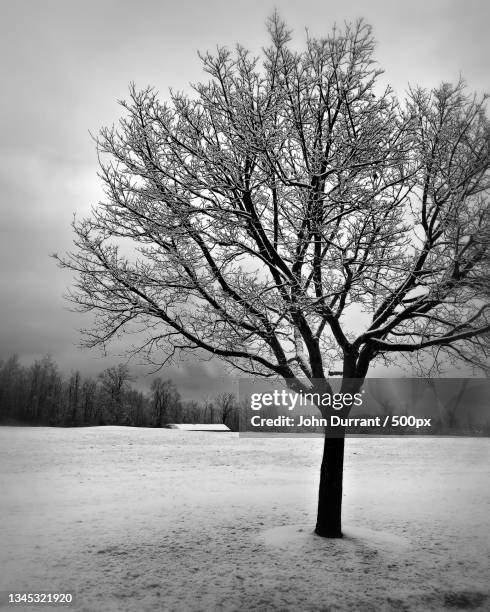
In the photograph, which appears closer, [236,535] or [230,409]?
[236,535]

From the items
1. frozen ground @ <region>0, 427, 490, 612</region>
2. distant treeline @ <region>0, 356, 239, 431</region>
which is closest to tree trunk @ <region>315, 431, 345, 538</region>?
frozen ground @ <region>0, 427, 490, 612</region>

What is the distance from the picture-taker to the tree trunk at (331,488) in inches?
338

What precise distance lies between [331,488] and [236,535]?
7.68 ft

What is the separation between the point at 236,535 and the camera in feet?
30.9

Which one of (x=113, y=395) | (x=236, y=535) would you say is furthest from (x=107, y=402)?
(x=236, y=535)

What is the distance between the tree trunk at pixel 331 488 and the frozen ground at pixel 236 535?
0.29m

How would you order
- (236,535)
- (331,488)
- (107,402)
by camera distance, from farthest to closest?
(107,402)
(236,535)
(331,488)

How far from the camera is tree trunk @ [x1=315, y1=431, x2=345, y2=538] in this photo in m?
8.59

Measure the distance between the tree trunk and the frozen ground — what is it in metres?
0.29

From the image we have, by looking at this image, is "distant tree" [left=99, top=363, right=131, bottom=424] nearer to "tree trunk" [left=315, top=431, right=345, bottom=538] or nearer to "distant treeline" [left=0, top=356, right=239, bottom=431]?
"distant treeline" [left=0, top=356, right=239, bottom=431]

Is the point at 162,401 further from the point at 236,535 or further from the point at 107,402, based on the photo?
the point at 236,535

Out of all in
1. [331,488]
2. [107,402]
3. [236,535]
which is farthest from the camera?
[107,402]

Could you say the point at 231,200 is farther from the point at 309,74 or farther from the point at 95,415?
the point at 95,415

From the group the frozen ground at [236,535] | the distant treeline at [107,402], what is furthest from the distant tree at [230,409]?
the frozen ground at [236,535]
